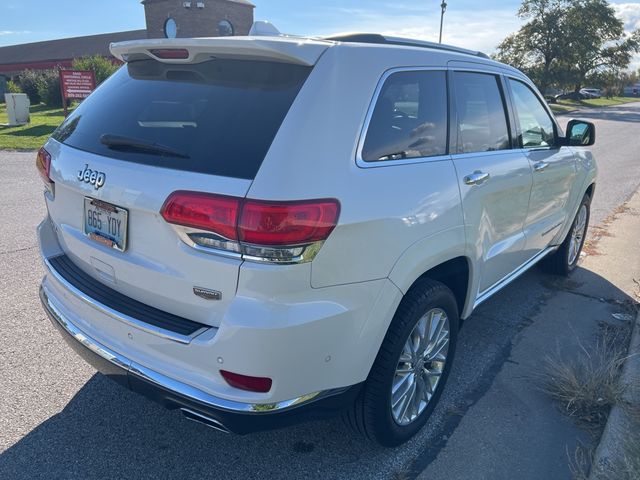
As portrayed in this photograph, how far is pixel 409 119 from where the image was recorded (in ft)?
8.84

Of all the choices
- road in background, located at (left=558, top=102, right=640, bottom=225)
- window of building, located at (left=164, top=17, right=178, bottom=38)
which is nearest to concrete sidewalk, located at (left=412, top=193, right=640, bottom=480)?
road in background, located at (left=558, top=102, right=640, bottom=225)

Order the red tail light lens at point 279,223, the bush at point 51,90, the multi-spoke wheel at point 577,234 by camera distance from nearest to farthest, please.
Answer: the red tail light lens at point 279,223, the multi-spoke wheel at point 577,234, the bush at point 51,90

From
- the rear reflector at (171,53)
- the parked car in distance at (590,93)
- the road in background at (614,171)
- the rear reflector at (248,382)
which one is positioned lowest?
the road in background at (614,171)

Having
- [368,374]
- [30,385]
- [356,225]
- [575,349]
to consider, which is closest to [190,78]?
[356,225]

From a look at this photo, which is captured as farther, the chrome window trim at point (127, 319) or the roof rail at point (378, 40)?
the roof rail at point (378, 40)

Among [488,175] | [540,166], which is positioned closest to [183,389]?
[488,175]

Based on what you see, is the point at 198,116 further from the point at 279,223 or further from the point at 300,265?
the point at 300,265

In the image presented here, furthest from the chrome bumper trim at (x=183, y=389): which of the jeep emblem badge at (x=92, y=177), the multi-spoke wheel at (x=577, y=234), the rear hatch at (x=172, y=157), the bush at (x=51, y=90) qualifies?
the bush at (x=51, y=90)

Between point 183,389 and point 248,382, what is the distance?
29 centimetres

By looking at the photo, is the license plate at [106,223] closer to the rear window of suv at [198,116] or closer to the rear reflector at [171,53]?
the rear window of suv at [198,116]

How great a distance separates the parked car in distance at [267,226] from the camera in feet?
6.66

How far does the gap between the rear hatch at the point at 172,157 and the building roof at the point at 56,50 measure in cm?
4981

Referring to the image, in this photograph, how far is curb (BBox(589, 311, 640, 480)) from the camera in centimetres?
260

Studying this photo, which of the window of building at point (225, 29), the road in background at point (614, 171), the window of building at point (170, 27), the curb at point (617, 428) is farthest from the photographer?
the window of building at point (170, 27)
